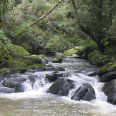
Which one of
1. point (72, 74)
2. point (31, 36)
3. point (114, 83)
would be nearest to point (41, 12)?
point (31, 36)

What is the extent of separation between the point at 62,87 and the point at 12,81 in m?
2.52

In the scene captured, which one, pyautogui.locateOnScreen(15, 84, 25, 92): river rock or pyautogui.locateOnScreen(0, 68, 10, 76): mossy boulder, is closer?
pyautogui.locateOnScreen(15, 84, 25, 92): river rock

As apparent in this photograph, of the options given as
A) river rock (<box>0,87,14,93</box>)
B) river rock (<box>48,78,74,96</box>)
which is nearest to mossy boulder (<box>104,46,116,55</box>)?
river rock (<box>48,78,74,96</box>)

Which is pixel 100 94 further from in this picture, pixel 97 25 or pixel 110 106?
pixel 97 25

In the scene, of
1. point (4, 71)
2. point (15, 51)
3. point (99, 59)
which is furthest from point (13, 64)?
point (99, 59)

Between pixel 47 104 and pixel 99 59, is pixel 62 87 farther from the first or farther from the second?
pixel 99 59

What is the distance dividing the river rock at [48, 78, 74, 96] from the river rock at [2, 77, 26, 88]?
164 cm

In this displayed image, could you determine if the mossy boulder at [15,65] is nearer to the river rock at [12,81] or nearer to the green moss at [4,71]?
the green moss at [4,71]

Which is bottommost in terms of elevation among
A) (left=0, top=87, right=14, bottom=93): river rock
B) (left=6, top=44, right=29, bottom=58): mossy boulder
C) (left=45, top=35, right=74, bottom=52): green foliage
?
(left=0, top=87, right=14, bottom=93): river rock

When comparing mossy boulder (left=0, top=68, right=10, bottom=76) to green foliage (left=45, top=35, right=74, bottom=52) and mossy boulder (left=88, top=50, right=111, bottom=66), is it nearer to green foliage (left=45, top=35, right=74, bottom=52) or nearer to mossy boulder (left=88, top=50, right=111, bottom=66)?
mossy boulder (left=88, top=50, right=111, bottom=66)

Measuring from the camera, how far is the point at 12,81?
11320 millimetres

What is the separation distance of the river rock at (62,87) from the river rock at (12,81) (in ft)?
5.37

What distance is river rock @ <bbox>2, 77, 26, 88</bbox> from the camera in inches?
437

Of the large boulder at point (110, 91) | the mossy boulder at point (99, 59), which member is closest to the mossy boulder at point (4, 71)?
the large boulder at point (110, 91)
